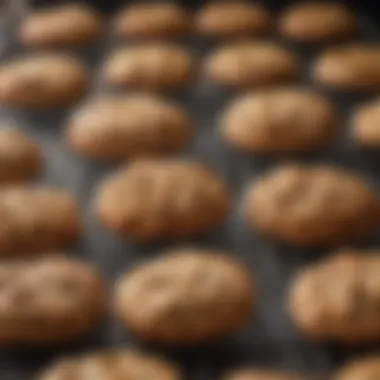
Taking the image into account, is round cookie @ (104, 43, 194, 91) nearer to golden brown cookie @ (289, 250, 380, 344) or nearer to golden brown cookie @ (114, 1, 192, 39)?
golden brown cookie @ (114, 1, 192, 39)

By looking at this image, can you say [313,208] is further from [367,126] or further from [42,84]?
[42,84]

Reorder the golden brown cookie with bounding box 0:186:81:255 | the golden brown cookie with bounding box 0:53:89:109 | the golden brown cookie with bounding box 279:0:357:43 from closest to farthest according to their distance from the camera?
the golden brown cookie with bounding box 0:186:81:255 → the golden brown cookie with bounding box 0:53:89:109 → the golden brown cookie with bounding box 279:0:357:43

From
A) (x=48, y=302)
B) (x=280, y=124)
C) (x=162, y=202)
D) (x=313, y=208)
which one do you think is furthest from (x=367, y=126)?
(x=48, y=302)

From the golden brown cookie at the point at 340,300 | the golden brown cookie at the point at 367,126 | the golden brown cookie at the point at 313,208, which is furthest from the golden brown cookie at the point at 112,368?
the golden brown cookie at the point at 367,126

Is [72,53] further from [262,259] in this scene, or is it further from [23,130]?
[262,259]

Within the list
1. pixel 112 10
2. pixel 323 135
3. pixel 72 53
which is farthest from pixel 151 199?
pixel 112 10

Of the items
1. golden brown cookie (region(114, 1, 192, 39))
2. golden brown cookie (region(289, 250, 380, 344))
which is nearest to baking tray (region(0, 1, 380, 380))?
golden brown cookie (region(289, 250, 380, 344))

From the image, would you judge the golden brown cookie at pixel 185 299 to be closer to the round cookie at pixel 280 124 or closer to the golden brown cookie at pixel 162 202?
the golden brown cookie at pixel 162 202
